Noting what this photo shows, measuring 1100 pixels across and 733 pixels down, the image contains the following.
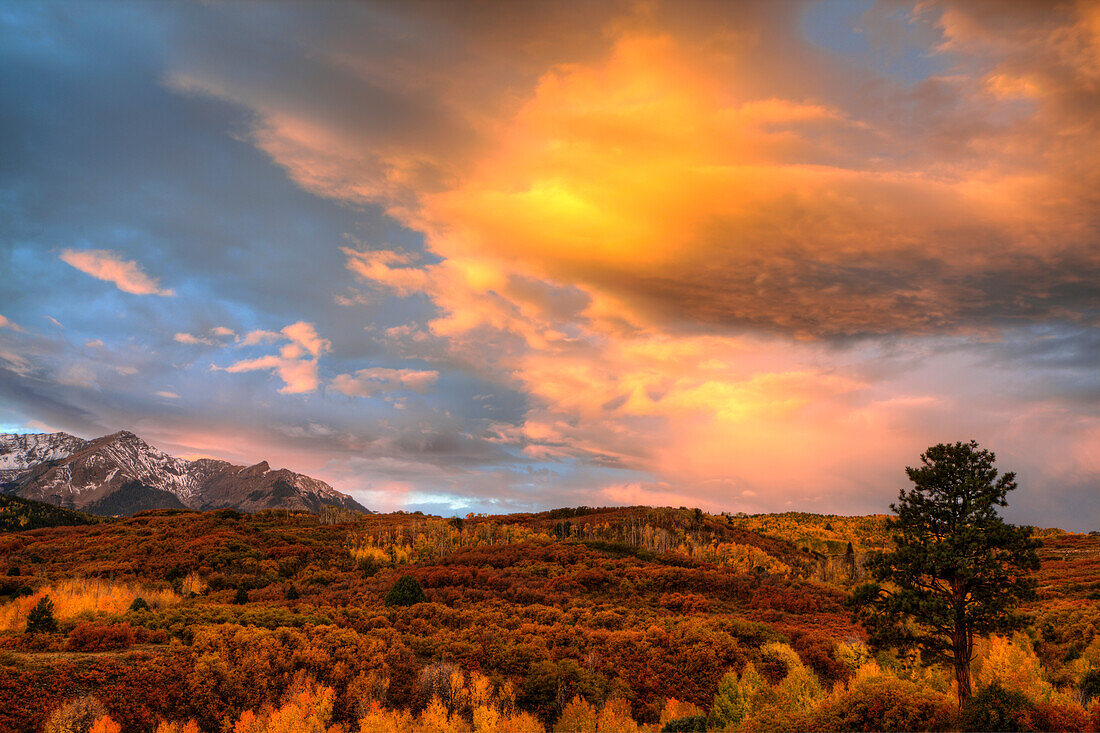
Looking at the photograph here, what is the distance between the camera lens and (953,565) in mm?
21438

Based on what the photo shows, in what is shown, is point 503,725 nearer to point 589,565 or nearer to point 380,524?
point 589,565

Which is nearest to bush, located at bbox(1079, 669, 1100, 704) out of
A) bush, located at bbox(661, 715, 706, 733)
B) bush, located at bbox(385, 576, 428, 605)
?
bush, located at bbox(661, 715, 706, 733)

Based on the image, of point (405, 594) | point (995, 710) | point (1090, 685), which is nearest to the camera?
point (995, 710)

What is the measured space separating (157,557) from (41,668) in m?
58.3

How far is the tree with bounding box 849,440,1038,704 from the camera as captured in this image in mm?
21281

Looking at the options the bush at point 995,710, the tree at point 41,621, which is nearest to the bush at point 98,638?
the tree at point 41,621

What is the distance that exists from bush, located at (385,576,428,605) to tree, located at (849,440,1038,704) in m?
36.4

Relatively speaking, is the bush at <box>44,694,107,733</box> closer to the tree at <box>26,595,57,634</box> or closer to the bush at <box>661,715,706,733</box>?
the tree at <box>26,595,57,634</box>

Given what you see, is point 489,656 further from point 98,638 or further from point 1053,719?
point 1053,719

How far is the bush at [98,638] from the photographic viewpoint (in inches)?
1187

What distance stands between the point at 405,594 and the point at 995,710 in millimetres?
40501

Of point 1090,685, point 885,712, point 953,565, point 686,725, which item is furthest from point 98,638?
point 1090,685

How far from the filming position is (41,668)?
84.0 feet

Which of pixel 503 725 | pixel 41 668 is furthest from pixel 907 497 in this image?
pixel 41 668
